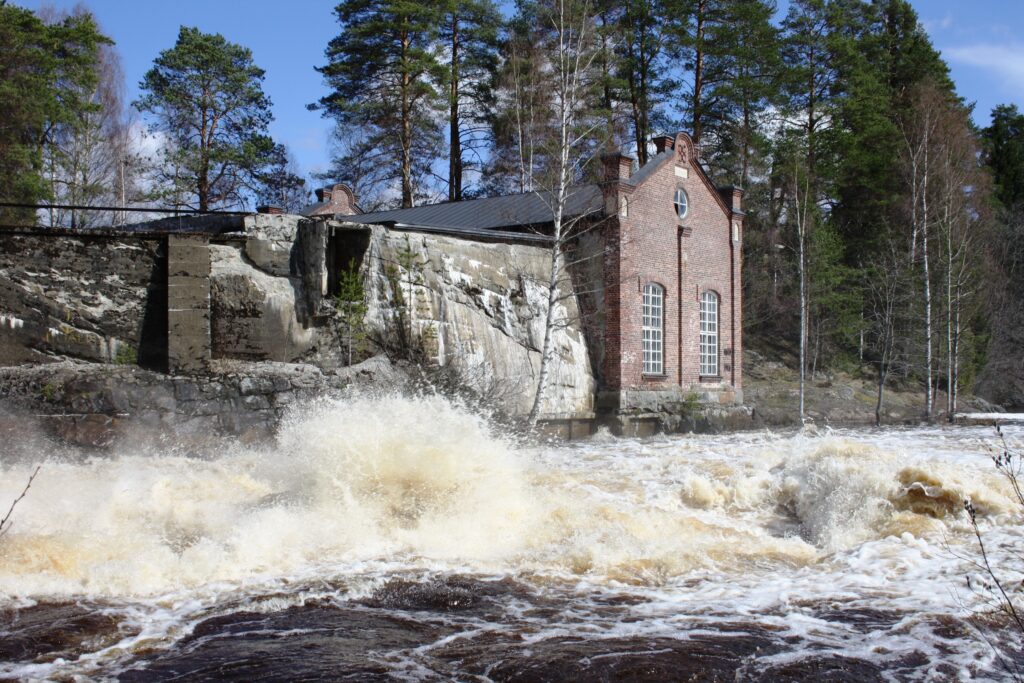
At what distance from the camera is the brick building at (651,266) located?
67.5 ft

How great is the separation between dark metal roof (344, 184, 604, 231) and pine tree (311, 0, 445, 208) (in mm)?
6330

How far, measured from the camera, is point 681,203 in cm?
2278

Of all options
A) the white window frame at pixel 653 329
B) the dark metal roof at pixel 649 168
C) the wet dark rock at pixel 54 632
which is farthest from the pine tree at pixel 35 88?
the wet dark rock at pixel 54 632

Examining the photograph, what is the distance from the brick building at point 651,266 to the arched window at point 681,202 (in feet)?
0.11

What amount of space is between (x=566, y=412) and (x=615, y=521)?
10.6 metres

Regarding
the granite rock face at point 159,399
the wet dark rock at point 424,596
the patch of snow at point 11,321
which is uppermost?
the patch of snow at point 11,321

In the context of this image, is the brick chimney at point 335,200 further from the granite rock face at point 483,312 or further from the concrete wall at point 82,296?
the concrete wall at point 82,296

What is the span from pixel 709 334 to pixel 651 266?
3364mm

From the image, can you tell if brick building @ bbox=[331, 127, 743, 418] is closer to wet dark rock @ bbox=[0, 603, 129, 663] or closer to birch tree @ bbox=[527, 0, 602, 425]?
birch tree @ bbox=[527, 0, 602, 425]

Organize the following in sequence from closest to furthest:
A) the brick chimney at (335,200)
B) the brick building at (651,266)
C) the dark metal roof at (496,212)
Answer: the brick building at (651,266)
the dark metal roof at (496,212)
the brick chimney at (335,200)

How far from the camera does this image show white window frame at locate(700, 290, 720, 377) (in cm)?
2350

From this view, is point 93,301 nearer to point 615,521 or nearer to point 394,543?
point 394,543

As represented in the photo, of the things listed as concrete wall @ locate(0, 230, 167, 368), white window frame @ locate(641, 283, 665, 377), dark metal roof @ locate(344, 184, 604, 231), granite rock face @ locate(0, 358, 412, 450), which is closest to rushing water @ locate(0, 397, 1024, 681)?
granite rock face @ locate(0, 358, 412, 450)

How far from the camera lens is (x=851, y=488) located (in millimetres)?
9547
